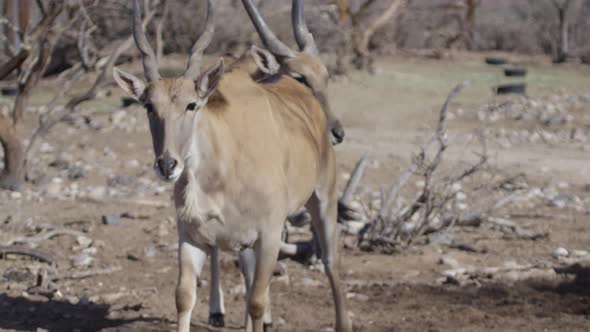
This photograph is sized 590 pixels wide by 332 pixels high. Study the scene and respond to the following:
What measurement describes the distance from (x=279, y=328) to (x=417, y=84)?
10555mm

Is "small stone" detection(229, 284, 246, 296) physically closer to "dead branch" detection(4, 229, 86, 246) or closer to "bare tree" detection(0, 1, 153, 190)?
"dead branch" detection(4, 229, 86, 246)

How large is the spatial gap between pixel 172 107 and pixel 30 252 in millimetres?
2901

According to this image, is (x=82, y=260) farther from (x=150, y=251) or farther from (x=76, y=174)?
(x=76, y=174)

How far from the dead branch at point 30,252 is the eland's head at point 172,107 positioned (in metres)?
2.62

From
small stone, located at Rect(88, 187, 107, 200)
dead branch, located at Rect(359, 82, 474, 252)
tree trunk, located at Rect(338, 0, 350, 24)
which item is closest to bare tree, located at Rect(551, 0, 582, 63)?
tree trunk, located at Rect(338, 0, 350, 24)

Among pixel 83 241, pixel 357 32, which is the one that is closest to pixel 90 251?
pixel 83 241

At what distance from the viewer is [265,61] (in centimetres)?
659

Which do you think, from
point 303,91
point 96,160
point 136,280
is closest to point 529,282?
point 303,91

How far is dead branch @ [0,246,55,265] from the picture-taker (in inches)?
262

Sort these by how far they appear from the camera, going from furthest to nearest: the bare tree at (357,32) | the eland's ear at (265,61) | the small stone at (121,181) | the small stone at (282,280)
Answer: the bare tree at (357,32) < the small stone at (121,181) < the eland's ear at (265,61) < the small stone at (282,280)

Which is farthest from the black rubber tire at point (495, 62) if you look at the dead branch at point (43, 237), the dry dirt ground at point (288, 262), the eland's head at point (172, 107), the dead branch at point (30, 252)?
the eland's head at point (172, 107)

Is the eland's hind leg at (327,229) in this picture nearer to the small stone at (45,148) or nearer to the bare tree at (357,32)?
the small stone at (45,148)

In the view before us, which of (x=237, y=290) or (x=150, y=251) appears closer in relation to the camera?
(x=237, y=290)

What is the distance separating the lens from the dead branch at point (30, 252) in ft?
21.8
